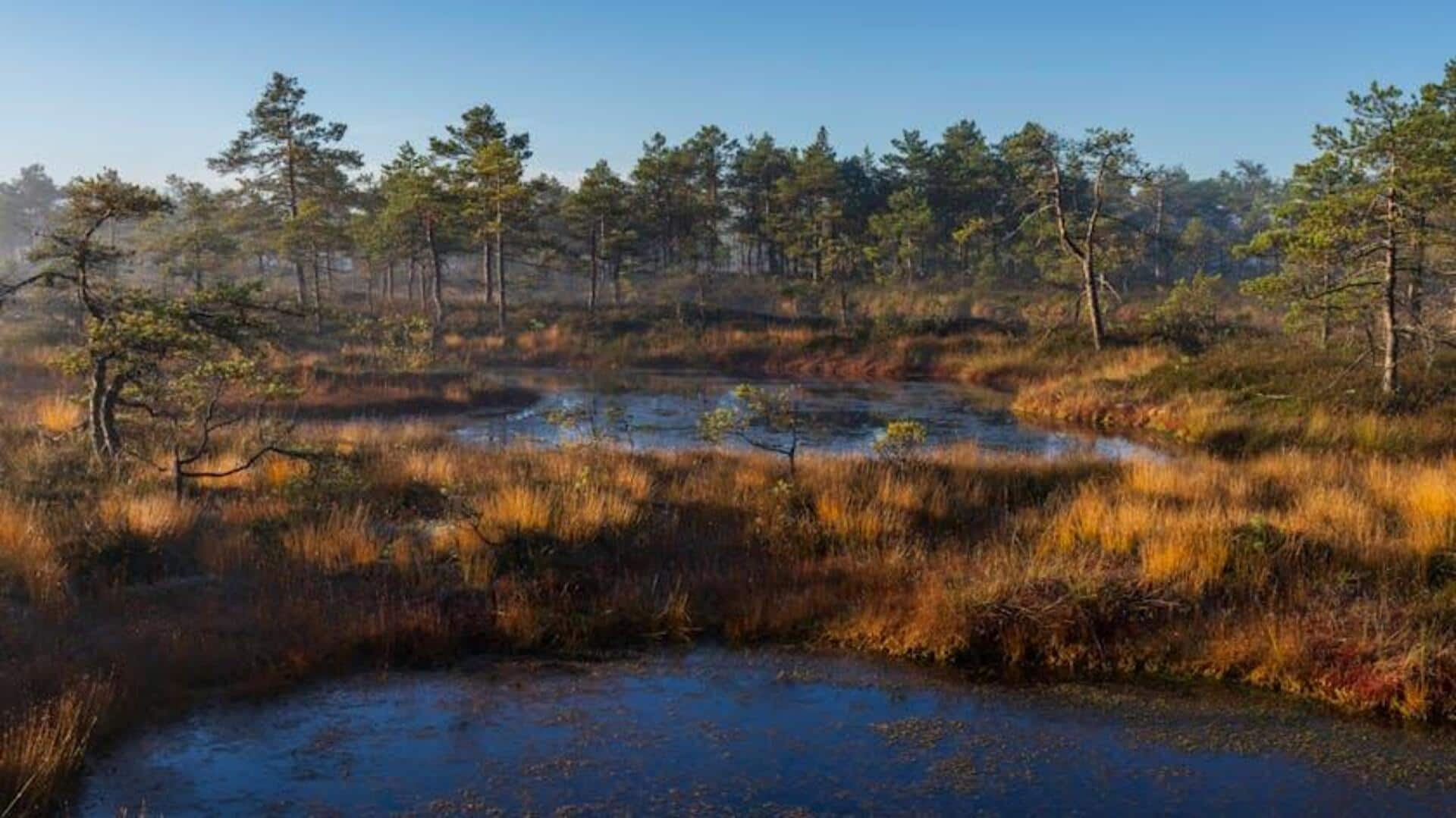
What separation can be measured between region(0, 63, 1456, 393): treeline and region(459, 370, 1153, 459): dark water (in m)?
5.32

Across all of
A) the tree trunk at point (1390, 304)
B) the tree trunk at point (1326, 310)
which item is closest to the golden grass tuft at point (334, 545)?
the tree trunk at point (1326, 310)

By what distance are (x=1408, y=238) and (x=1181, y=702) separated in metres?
15.5

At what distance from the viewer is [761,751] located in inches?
282

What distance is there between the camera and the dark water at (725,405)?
68.3 ft

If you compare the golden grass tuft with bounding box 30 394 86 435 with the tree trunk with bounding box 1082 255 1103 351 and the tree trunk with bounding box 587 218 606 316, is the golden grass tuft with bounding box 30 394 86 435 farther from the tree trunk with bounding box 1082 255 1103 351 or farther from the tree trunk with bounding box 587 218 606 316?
the tree trunk with bounding box 587 218 606 316

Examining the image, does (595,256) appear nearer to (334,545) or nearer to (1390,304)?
(1390,304)

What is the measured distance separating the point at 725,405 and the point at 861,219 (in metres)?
39.0

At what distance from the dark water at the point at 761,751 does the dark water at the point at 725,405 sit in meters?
8.85

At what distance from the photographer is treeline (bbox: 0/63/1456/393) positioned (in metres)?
19.3

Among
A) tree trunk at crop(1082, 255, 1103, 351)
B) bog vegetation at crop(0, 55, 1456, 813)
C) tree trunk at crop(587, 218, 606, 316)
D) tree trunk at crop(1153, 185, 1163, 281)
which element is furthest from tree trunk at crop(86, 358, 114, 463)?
tree trunk at crop(1153, 185, 1163, 281)

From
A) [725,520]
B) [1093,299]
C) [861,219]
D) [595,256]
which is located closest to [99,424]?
[725,520]

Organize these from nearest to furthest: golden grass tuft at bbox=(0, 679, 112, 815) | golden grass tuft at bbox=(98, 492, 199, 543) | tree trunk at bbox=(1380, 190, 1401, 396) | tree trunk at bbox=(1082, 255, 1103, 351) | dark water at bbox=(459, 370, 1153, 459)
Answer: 1. golden grass tuft at bbox=(0, 679, 112, 815)
2. golden grass tuft at bbox=(98, 492, 199, 543)
3. tree trunk at bbox=(1380, 190, 1401, 396)
4. dark water at bbox=(459, 370, 1153, 459)
5. tree trunk at bbox=(1082, 255, 1103, 351)

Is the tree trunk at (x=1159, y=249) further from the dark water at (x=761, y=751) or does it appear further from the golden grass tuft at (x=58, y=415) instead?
the dark water at (x=761, y=751)

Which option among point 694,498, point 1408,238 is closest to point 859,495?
point 694,498
